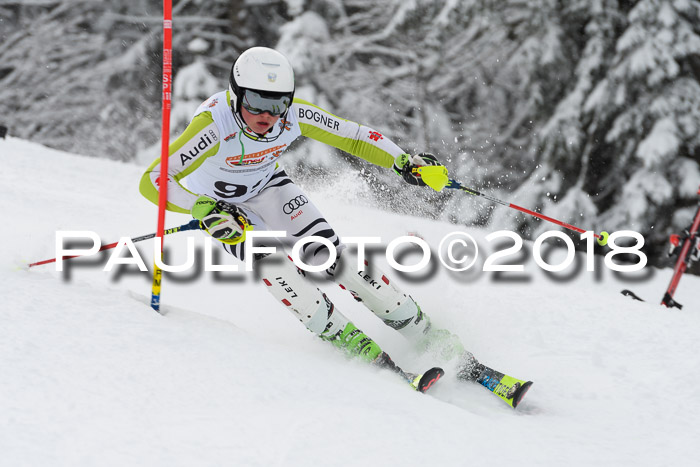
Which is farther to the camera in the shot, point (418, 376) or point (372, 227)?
point (372, 227)

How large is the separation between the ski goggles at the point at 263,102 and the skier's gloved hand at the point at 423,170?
0.87 meters

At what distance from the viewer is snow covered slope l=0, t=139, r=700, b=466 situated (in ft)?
7.20

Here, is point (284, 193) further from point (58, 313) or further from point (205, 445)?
point (205, 445)

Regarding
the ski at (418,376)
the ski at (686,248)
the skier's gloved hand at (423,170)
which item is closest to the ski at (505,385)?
the ski at (418,376)

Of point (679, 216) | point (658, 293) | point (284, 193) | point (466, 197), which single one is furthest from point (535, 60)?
point (284, 193)

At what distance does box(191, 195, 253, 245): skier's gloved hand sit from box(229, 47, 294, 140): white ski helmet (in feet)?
1.75

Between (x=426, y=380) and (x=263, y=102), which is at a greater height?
(x=263, y=102)

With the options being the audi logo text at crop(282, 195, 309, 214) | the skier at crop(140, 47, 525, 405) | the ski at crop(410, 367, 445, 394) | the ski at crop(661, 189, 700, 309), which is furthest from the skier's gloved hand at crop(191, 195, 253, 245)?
the ski at crop(661, 189, 700, 309)

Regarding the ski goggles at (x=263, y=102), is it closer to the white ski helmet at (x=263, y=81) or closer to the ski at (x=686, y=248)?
the white ski helmet at (x=263, y=81)

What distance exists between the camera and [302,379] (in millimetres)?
2820

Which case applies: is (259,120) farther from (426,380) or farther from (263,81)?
(426,380)

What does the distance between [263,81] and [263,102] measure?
11 cm
